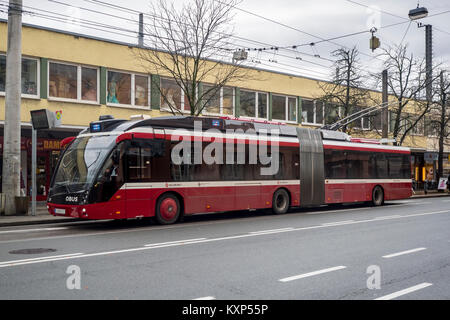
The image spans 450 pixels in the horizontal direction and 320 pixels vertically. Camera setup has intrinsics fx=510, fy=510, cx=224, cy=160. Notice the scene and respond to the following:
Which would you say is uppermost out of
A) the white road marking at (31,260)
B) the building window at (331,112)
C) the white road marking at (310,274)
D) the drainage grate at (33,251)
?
the building window at (331,112)

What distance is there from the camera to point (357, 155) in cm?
2198

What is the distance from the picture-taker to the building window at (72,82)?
21.4 metres

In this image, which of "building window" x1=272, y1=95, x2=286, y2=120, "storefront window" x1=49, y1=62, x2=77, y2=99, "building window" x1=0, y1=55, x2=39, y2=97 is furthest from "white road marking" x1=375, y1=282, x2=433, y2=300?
"building window" x1=272, y1=95, x2=286, y2=120

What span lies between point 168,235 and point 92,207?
2346mm

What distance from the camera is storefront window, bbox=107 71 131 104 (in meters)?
23.2

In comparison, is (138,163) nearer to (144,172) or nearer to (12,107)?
(144,172)

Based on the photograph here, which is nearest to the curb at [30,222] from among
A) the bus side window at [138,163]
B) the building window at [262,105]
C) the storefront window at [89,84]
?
the bus side window at [138,163]

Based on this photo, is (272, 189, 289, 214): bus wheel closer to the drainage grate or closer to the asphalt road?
the asphalt road

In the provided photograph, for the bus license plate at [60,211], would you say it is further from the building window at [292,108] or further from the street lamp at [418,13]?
the building window at [292,108]

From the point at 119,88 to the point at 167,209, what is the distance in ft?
34.9

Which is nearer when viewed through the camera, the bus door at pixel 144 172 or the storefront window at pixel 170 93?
A: the bus door at pixel 144 172

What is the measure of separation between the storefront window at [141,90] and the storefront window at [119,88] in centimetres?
39

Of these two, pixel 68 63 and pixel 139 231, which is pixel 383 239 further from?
pixel 68 63

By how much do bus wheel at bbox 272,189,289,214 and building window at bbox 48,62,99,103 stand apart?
9649mm
